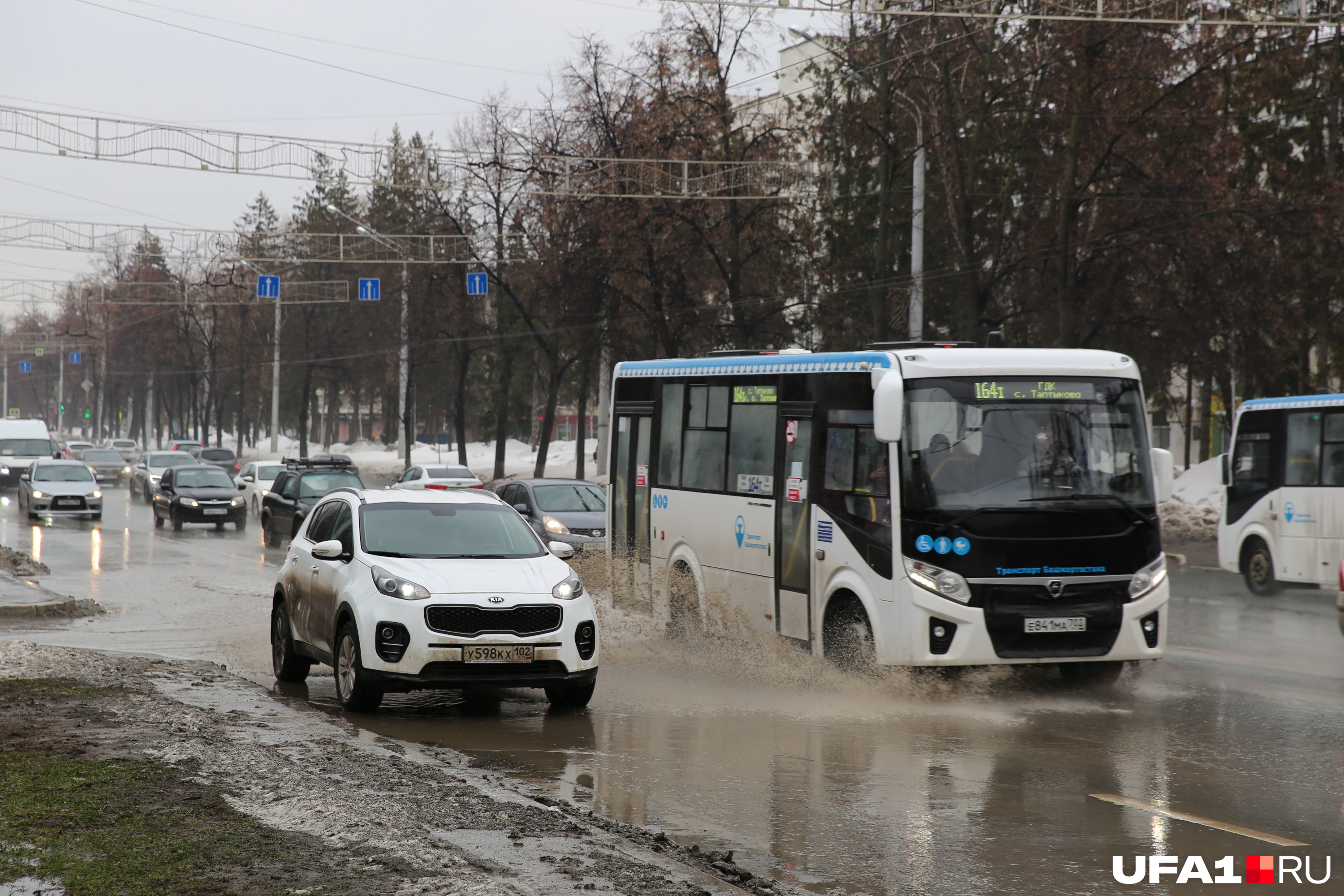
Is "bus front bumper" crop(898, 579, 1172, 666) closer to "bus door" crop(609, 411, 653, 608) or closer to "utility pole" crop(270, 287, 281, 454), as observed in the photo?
"bus door" crop(609, 411, 653, 608)

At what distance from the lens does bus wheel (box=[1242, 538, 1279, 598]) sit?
65.1 feet

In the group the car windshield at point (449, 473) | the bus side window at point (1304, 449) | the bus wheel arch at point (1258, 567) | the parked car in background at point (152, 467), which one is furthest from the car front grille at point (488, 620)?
the parked car in background at point (152, 467)

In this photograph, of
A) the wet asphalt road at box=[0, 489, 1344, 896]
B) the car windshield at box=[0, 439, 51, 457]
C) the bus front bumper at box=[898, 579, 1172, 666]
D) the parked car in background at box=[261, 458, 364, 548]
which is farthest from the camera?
the car windshield at box=[0, 439, 51, 457]

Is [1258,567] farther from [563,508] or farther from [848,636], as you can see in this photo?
[848,636]

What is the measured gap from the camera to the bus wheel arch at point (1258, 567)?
19.8 m

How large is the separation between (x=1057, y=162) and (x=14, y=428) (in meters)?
36.1

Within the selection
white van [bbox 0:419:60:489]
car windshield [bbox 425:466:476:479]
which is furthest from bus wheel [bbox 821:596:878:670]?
white van [bbox 0:419:60:489]

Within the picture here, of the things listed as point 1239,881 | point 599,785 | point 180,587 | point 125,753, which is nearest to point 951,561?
point 599,785

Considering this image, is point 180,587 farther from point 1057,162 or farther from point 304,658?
point 1057,162

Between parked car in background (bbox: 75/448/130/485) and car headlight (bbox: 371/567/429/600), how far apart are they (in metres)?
53.7

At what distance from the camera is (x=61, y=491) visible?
35750mm

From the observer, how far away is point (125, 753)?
25.7 feet

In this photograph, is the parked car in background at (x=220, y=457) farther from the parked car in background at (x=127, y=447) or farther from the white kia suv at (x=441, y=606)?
the white kia suv at (x=441, y=606)

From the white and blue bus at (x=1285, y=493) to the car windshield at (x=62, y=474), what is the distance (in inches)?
1117
